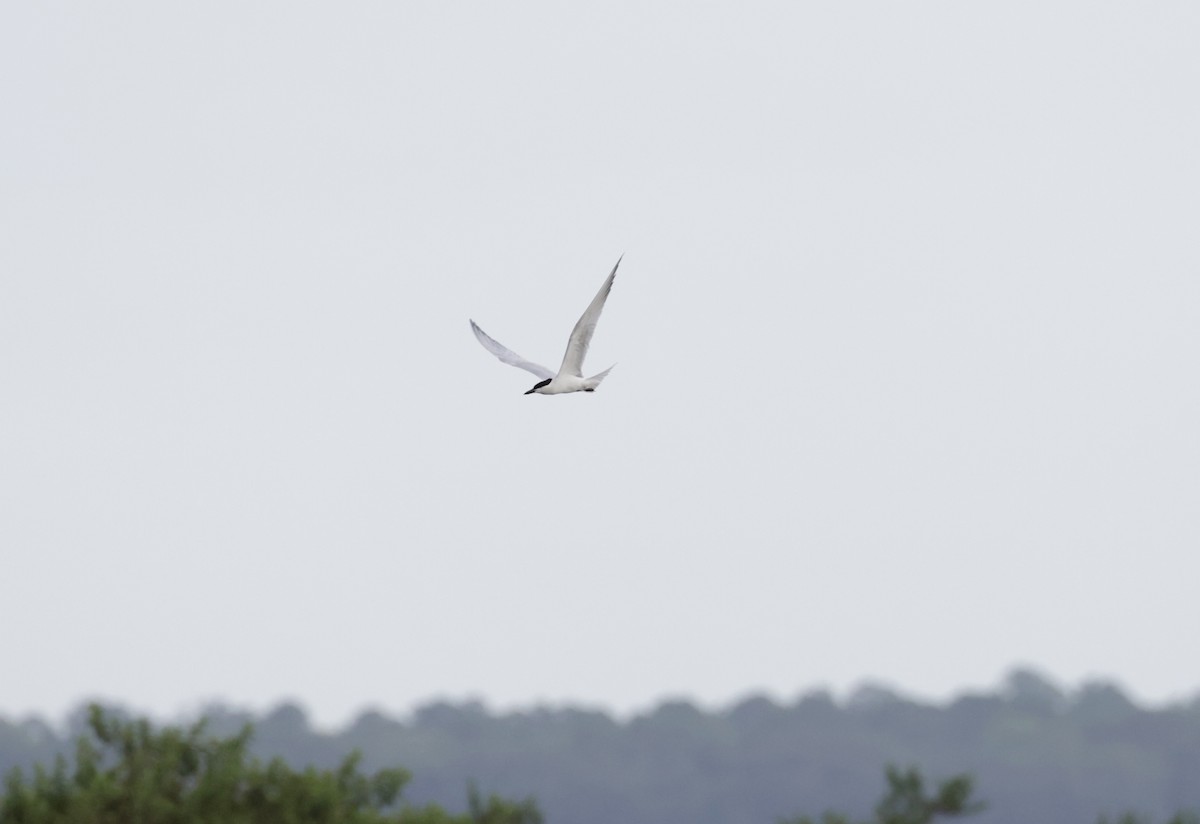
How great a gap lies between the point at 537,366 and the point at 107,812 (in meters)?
13.6

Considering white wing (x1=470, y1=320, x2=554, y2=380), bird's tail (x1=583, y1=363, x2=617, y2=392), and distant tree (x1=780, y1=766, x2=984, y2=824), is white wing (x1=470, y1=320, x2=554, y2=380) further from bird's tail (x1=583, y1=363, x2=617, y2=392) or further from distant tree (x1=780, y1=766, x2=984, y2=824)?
distant tree (x1=780, y1=766, x2=984, y2=824)

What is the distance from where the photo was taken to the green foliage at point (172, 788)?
3941cm

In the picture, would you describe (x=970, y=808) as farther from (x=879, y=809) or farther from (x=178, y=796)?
(x=178, y=796)

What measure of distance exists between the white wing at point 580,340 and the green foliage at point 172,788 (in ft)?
45.1

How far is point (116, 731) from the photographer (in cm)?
4341

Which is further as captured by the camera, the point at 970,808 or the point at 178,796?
the point at 970,808

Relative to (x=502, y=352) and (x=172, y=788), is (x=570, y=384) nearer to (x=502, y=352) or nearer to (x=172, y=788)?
(x=502, y=352)

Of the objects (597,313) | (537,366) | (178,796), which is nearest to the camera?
(597,313)

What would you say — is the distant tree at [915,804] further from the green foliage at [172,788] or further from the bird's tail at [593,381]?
the bird's tail at [593,381]

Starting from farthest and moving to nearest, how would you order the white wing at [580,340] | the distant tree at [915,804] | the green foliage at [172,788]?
1. the distant tree at [915,804]
2. the green foliage at [172,788]
3. the white wing at [580,340]

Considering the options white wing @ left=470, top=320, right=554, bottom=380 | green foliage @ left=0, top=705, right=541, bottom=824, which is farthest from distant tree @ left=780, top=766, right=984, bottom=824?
white wing @ left=470, top=320, right=554, bottom=380

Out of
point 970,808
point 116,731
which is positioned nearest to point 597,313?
point 116,731

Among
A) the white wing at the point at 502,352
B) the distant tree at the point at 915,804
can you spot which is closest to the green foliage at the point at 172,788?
the white wing at the point at 502,352

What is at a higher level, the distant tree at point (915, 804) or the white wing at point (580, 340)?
the white wing at point (580, 340)
